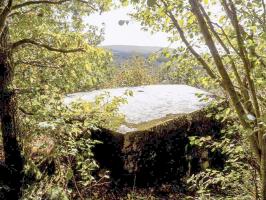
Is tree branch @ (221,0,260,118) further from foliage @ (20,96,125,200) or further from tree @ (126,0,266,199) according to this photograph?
foliage @ (20,96,125,200)

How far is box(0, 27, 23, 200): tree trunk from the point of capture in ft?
19.8

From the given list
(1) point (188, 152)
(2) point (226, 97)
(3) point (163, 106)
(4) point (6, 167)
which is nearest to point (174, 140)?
(1) point (188, 152)

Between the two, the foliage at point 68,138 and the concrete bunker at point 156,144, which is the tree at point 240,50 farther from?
the concrete bunker at point 156,144

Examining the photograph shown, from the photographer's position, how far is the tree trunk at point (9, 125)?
605cm

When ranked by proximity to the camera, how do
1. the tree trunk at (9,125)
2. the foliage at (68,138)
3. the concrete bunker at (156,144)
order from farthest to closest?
the concrete bunker at (156,144)
the tree trunk at (9,125)
the foliage at (68,138)

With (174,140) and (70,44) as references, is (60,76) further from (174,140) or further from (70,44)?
(174,140)

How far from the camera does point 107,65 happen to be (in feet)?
20.6

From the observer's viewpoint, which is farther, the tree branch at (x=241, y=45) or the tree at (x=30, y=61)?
the tree at (x=30, y=61)

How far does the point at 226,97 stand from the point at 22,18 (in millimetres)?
4042

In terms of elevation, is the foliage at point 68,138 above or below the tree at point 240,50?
below

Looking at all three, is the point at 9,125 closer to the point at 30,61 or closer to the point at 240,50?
the point at 30,61

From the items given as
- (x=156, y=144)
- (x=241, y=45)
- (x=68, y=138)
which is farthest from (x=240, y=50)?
(x=156, y=144)

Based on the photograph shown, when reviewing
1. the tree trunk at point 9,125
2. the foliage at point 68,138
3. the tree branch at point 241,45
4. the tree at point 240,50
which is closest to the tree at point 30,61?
the tree trunk at point 9,125

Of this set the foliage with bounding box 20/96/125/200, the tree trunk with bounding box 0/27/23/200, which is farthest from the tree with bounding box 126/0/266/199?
the tree trunk with bounding box 0/27/23/200
